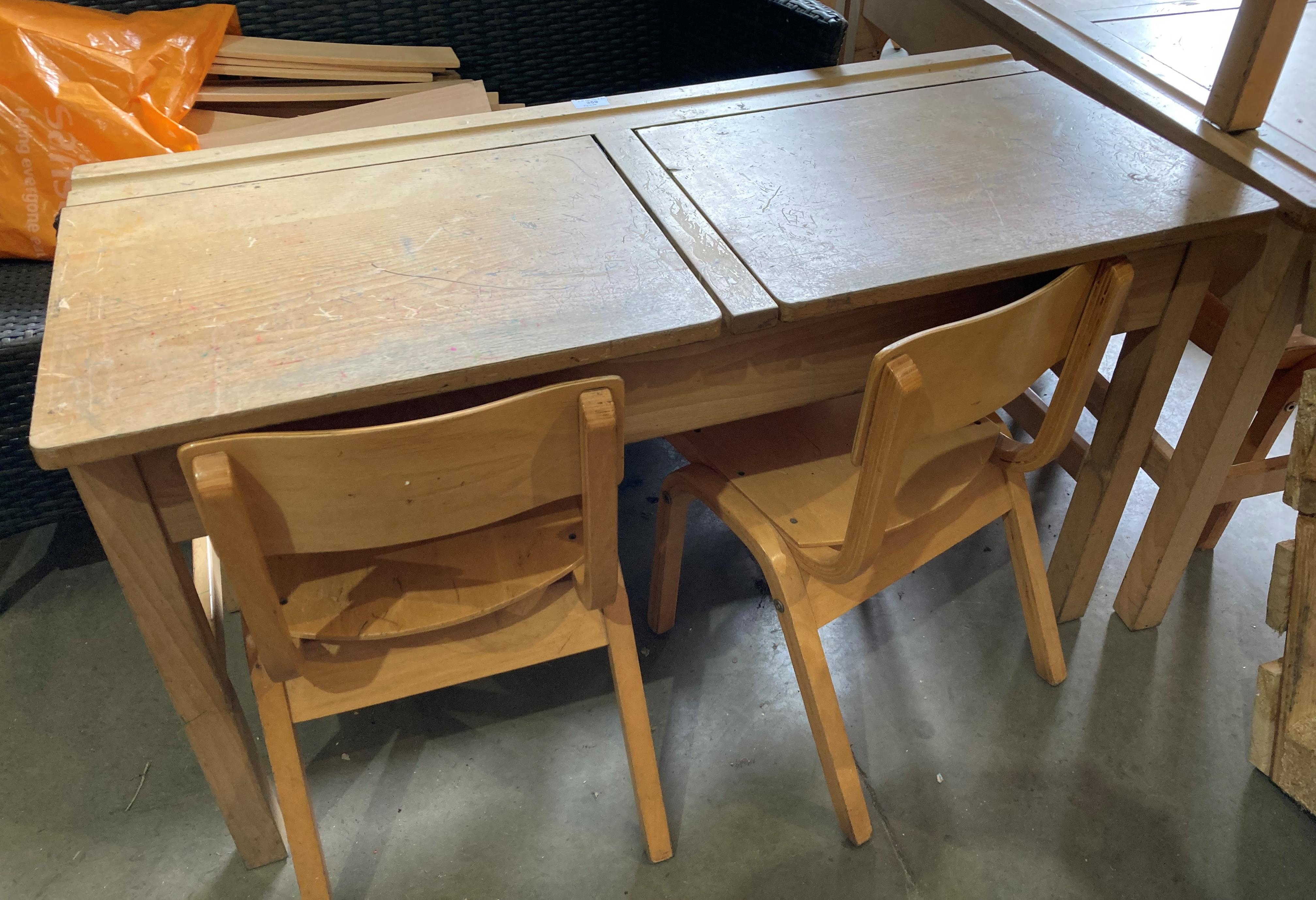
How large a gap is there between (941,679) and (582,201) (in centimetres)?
99

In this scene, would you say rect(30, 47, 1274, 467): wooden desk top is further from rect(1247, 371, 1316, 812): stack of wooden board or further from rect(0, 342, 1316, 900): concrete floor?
rect(0, 342, 1316, 900): concrete floor

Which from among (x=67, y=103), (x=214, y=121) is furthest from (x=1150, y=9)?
(x=67, y=103)

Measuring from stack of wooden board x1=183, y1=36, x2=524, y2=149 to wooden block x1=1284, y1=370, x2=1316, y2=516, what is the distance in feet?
4.91

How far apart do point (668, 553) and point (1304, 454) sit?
916mm

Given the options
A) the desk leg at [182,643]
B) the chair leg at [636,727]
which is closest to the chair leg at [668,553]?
the chair leg at [636,727]

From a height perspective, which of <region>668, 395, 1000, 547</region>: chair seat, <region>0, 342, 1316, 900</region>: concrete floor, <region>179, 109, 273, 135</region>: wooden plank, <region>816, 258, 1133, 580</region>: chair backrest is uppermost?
<region>816, 258, 1133, 580</region>: chair backrest

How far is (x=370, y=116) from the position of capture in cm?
190

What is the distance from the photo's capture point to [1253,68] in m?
1.25

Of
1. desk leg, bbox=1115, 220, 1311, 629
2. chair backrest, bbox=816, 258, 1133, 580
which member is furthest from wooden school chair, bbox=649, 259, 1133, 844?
desk leg, bbox=1115, 220, 1311, 629

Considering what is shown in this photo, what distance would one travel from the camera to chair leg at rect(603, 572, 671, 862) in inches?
46.6

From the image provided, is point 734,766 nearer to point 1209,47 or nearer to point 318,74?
point 1209,47

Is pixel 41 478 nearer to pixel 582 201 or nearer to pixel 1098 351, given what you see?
pixel 582 201

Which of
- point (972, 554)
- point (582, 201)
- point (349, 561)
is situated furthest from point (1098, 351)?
point (349, 561)

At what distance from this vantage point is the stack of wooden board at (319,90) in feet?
6.18
